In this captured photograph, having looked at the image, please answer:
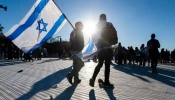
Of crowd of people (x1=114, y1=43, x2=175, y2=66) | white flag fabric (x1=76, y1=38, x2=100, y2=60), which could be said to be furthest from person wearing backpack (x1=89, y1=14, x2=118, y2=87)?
crowd of people (x1=114, y1=43, x2=175, y2=66)

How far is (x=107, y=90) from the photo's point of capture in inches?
265

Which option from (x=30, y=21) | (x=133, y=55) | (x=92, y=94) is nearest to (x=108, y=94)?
(x=92, y=94)

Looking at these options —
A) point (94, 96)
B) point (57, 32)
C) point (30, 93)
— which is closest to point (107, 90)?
point (94, 96)

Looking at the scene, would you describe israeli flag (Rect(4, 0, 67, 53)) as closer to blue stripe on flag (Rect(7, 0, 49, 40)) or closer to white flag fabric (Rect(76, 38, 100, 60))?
blue stripe on flag (Rect(7, 0, 49, 40))

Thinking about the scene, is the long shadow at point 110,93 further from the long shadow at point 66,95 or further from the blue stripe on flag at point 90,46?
the blue stripe on flag at point 90,46

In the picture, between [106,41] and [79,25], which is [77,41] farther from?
[106,41]

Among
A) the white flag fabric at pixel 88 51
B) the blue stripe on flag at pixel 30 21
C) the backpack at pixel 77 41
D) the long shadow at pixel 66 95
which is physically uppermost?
the blue stripe on flag at pixel 30 21

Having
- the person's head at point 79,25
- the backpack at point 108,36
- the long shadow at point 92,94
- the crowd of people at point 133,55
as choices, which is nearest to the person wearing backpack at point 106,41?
the backpack at point 108,36

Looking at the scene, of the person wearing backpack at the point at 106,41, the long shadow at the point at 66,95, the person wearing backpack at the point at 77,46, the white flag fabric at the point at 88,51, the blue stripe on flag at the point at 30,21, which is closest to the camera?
the long shadow at the point at 66,95

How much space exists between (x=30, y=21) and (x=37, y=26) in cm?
23

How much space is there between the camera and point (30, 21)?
727 centimetres

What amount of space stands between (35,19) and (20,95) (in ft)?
7.51

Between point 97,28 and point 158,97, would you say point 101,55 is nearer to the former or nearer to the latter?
point 97,28

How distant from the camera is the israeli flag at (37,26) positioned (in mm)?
7035
